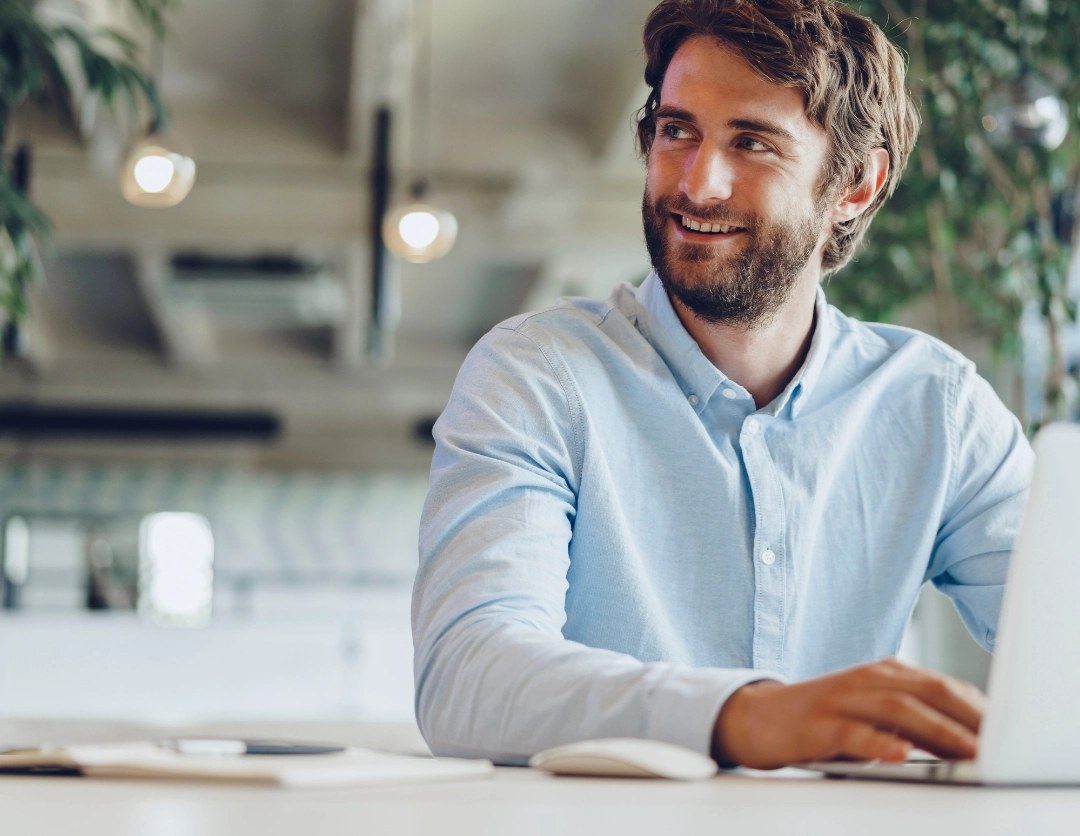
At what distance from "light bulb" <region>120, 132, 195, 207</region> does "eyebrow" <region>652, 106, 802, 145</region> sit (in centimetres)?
315

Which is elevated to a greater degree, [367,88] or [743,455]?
[367,88]

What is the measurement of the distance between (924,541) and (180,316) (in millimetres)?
7385

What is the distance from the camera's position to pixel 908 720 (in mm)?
740

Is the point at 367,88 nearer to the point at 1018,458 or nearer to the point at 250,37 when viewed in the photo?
the point at 250,37

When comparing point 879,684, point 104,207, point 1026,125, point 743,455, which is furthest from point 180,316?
point 879,684

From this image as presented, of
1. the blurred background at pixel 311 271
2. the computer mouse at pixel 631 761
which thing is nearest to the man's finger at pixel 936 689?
the computer mouse at pixel 631 761

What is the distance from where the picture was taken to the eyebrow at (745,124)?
136 cm

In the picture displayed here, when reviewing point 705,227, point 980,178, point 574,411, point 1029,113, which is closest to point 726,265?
point 705,227

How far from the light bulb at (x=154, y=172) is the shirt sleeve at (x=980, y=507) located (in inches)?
134

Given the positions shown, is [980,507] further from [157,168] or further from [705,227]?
[157,168]

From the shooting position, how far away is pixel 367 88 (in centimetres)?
559

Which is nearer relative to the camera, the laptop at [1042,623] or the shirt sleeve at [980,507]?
the laptop at [1042,623]

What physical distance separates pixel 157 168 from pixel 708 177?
3.30 m

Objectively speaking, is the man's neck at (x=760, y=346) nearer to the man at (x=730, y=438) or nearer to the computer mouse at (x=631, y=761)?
the man at (x=730, y=438)
